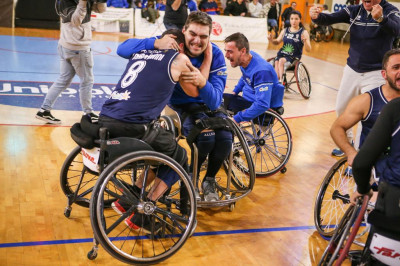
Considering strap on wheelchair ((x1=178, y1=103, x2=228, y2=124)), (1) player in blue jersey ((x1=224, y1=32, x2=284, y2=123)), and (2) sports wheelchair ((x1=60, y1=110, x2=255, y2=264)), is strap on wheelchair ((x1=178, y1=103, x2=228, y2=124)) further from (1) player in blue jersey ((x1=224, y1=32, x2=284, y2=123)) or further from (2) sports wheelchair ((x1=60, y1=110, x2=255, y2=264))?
(1) player in blue jersey ((x1=224, y1=32, x2=284, y2=123))

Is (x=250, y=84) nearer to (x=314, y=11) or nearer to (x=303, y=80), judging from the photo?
(x=314, y=11)

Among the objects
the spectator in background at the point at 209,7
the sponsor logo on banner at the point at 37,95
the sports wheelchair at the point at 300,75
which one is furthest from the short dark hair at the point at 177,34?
the spectator in background at the point at 209,7

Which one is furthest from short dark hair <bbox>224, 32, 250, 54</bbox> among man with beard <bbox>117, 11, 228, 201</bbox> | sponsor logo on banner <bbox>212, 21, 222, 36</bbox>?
sponsor logo on banner <bbox>212, 21, 222, 36</bbox>

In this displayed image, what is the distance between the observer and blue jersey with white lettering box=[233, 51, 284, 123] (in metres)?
3.88

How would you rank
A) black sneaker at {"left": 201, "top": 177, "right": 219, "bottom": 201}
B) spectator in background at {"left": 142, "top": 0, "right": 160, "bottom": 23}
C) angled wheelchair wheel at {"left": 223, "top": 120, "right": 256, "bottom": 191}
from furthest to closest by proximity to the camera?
spectator in background at {"left": 142, "top": 0, "right": 160, "bottom": 23}
angled wheelchair wheel at {"left": 223, "top": 120, "right": 256, "bottom": 191}
black sneaker at {"left": 201, "top": 177, "right": 219, "bottom": 201}

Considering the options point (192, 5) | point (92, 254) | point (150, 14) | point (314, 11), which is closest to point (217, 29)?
point (150, 14)

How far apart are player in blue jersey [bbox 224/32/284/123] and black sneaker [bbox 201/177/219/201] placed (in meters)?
0.72

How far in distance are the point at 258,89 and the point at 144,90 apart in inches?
56.2

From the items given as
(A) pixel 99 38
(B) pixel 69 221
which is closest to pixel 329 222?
(B) pixel 69 221

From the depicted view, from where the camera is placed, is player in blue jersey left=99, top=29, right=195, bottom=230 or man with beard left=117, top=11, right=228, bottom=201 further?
man with beard left=117, top=11, right=228, bottom=201

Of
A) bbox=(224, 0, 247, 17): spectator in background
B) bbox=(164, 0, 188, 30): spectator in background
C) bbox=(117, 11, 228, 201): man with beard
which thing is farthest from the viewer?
bbox=(224, 0, 247, 17): spectator in background

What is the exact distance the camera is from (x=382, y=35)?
4.15m

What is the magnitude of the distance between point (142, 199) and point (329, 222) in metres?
1.44

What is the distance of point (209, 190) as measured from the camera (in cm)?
338
